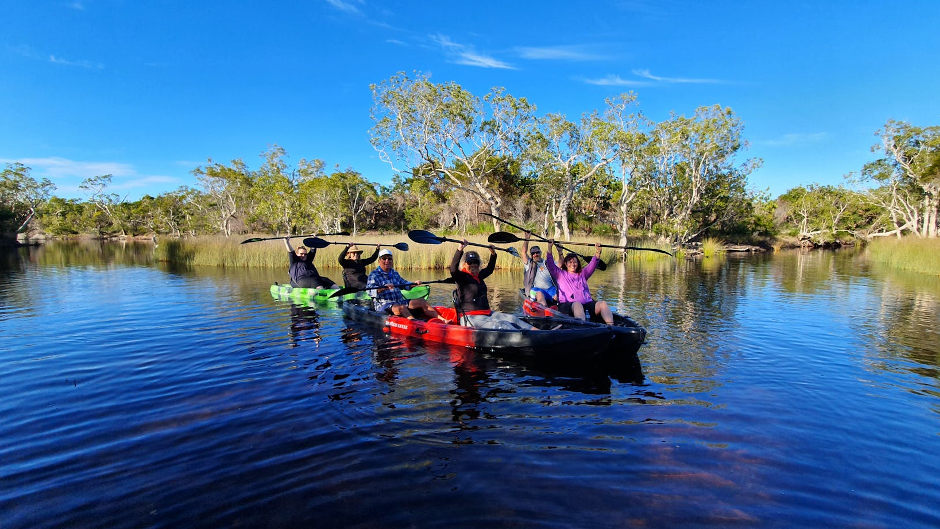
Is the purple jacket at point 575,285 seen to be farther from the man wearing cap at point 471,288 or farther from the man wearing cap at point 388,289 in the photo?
the man wearing cap at point 388,289

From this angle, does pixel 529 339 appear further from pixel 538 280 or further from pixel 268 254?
pixel 268 254

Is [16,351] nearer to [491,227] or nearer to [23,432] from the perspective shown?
[23,432]

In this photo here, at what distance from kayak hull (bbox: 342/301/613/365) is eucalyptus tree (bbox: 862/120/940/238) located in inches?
1194

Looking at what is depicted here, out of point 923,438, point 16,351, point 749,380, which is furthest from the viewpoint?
point 16,351

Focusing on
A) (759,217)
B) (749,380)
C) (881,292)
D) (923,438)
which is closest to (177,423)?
(749,380)

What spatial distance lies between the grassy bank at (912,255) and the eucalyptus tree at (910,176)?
3.72m

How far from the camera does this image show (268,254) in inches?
842

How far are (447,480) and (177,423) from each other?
2.96m

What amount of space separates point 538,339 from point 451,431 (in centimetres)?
233

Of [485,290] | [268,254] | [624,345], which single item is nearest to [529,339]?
[624,345]

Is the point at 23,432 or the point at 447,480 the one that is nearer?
the point at 447,480

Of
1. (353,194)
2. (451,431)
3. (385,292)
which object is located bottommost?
(451,431)

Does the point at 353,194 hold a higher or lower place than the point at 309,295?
higher

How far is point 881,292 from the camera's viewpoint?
14.1 meters
